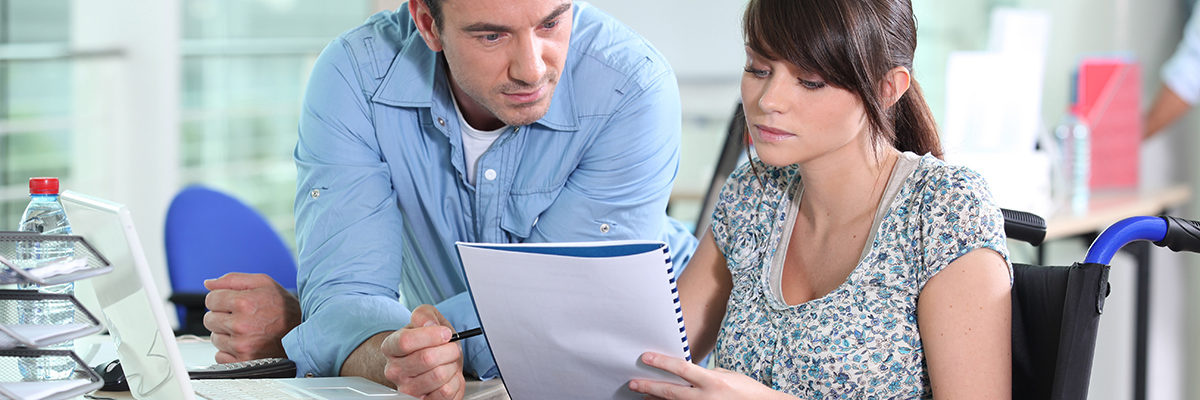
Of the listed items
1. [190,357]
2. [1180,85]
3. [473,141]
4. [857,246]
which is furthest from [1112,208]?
[190,357]

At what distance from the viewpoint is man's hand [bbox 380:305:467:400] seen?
1259 millimetres

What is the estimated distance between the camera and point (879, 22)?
1262 millimetres

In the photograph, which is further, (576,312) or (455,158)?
(455,158)

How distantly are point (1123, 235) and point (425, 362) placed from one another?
76 centimetres

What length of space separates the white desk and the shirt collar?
1.29ft

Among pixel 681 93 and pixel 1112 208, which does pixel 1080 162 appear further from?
pixel 681 93

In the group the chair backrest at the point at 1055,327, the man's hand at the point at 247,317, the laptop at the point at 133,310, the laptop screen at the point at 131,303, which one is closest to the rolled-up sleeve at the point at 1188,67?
the chair backrest at the point at 1055,327

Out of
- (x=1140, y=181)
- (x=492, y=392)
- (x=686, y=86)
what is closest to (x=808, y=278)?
(x=492, y=392)

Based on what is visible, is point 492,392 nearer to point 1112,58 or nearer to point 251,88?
point 1112,58

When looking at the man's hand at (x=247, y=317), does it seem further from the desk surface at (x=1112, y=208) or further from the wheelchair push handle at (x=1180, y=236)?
the desk surface at (x=1112, y=208)

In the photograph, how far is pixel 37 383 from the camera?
3.22ft

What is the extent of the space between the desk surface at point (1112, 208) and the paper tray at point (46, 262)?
7.13 ft

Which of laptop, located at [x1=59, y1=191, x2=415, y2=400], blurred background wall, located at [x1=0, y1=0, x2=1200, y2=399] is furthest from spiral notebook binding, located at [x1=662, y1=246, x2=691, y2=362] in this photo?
blurred background wall, located at [x1=0, y1=0, x2=1200, y2=399]

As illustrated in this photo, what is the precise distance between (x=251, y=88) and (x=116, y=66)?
628mm
